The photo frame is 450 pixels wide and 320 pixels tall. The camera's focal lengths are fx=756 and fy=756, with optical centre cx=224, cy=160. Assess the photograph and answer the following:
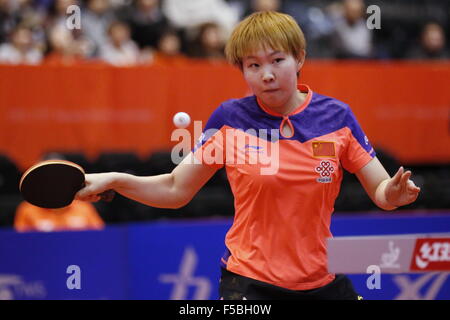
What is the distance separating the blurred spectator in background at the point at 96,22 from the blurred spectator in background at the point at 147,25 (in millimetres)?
378

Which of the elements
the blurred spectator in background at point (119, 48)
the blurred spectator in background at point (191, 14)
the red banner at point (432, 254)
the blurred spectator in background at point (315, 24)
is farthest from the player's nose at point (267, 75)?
the blurred spectator in background at point (315, 24)

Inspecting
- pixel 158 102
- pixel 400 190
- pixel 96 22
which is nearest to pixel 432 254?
pixel 400 190

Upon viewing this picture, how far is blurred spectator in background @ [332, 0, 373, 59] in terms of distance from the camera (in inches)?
362

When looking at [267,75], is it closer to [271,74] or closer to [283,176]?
[271,74]

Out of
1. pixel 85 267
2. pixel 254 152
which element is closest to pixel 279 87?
pixel 254 152

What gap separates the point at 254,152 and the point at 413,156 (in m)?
5.89

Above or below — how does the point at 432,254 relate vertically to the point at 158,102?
below

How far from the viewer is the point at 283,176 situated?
2781mm

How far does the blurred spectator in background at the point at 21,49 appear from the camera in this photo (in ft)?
24.8

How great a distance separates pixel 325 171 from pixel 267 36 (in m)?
0.54

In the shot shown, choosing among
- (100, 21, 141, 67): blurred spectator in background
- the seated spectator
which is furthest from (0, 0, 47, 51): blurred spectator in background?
the seated spectator

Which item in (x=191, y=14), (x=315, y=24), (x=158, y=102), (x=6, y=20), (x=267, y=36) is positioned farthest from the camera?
(x=315, y=24)

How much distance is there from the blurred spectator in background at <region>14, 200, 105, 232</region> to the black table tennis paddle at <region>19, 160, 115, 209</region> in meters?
2.96

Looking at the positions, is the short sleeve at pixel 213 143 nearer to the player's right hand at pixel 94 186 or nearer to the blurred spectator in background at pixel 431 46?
the player's right hand at pixel 94 186
